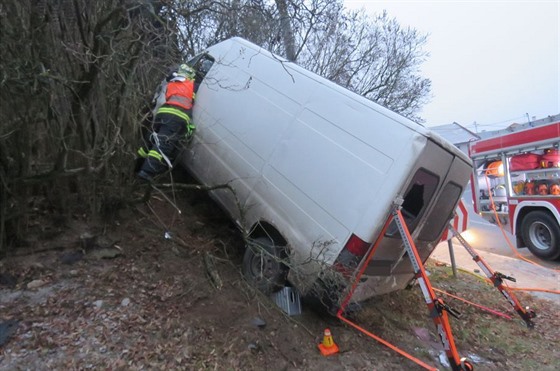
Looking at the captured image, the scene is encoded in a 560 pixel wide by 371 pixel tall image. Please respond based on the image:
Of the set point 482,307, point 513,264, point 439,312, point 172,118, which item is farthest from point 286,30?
point 513,264

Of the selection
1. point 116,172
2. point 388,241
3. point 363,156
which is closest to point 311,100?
point 363,156

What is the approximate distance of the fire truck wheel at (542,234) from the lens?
27.8 feet

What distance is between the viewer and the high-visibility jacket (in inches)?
198

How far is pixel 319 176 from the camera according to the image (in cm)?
390

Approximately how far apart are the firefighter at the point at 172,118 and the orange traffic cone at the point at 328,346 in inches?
100

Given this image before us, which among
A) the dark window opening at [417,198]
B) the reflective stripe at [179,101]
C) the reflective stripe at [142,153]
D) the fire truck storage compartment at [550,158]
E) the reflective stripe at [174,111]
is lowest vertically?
the reflective stripe at [142,153]

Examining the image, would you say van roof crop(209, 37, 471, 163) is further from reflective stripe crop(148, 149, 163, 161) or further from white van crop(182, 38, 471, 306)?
reflective stripe crop(148, 149, 163, 161)

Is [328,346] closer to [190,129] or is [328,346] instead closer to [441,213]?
[441,213]

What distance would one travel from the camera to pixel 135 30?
13.0ft

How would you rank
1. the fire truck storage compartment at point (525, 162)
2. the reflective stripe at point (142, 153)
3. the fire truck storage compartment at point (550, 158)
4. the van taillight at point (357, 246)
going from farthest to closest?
the fire truck storage compartment at point (525, 162), the fire truck storage compartment at point (550, 158), the reflective stripe at point (142, 153), the van taillight at point (357, 246)

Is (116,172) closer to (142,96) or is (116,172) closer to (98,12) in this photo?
(142,96)

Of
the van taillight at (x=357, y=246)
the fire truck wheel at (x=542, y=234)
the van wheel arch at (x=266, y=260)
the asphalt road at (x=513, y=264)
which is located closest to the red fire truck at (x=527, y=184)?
the fire truck wheel at (x=542, y=234)

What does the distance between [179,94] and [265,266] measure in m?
2.34

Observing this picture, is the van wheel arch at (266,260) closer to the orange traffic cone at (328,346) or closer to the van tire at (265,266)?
the van tire at (265,266)
